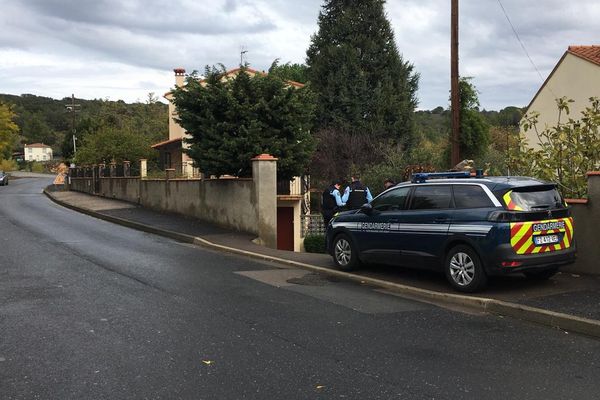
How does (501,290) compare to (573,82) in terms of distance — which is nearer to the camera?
(501,290)

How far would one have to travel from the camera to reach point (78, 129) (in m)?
65.9

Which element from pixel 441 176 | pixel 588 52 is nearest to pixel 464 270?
pixel 441 176

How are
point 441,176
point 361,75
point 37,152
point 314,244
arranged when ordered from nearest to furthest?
point 441,176 → point 314,244 → point 361,75 → point 37,152

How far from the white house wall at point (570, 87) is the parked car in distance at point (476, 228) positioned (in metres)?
18.4

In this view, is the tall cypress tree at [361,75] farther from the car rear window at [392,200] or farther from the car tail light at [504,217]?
the car tail light at [504,217]

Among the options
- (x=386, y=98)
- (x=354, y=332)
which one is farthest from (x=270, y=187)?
(x=386, y=98)

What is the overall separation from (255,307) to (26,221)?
13.9 meters

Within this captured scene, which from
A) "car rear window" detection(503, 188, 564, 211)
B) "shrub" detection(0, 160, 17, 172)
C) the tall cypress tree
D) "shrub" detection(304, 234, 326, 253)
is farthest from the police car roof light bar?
"shrub" detection(0, 160, 17, 172)

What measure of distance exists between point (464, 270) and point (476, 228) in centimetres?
65

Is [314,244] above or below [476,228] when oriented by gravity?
below

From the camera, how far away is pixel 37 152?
144250 millimetres

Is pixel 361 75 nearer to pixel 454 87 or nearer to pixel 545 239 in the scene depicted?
pixel 454 87

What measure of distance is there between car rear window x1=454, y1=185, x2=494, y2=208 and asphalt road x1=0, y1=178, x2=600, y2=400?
1.59 m

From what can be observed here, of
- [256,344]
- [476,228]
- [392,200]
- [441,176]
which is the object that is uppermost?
[441,176]
